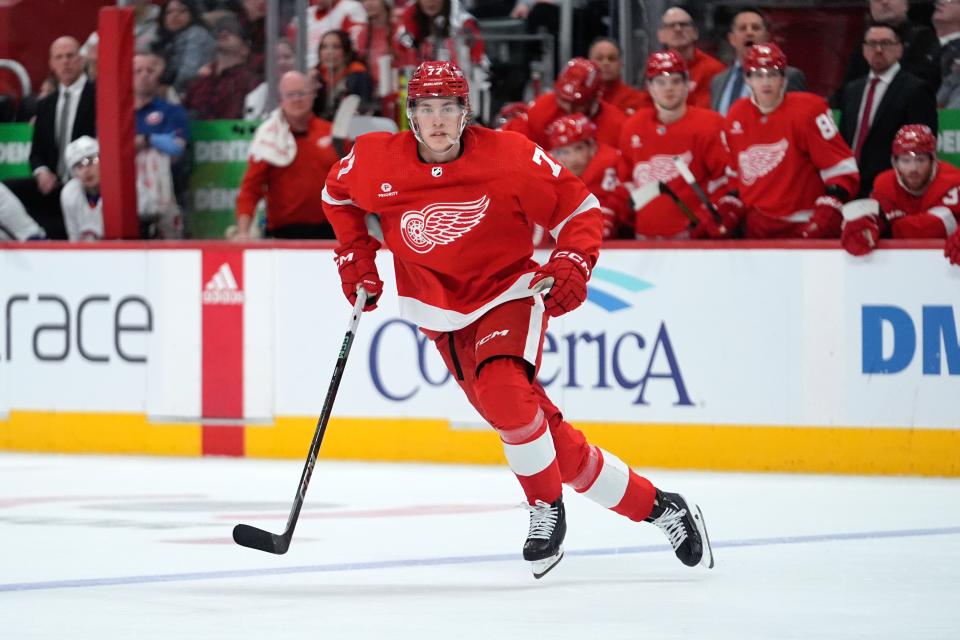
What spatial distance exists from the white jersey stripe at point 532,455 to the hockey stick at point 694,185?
3130 millimetres

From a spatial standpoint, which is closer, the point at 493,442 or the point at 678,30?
the point at 493,442

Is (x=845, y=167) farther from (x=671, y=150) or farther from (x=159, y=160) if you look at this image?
(x=159, y=160)

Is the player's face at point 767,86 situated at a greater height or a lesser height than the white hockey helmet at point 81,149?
greater

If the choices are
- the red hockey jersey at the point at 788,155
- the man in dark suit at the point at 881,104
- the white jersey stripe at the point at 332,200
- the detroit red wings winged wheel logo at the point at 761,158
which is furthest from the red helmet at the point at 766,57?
the white jersey stripe at the point at 332,200

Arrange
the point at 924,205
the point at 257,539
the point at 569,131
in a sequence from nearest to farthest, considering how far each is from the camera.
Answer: the point at 257,539
the point at 924,205
the point at 569,131

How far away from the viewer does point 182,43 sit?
9.33 metres

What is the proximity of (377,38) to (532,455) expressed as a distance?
460 centimetres

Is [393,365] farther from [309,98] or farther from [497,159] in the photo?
[497,159]

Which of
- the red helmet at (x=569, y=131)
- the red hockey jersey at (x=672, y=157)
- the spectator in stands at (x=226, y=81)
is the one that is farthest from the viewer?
the spectator in stands at (x=226, y=81)

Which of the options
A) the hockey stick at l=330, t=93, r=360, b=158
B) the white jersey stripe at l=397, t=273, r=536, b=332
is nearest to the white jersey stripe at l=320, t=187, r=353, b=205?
the white jersey stripe at l=397, t=273, r=536, b=332

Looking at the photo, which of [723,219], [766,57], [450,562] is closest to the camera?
[450,562]

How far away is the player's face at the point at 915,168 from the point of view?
727 cm

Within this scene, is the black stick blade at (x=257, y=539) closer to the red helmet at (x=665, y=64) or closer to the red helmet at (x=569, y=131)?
the red helmet at (x=569, y=131)

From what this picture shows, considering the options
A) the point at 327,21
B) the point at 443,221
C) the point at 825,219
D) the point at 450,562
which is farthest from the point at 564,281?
the point at 327,21
